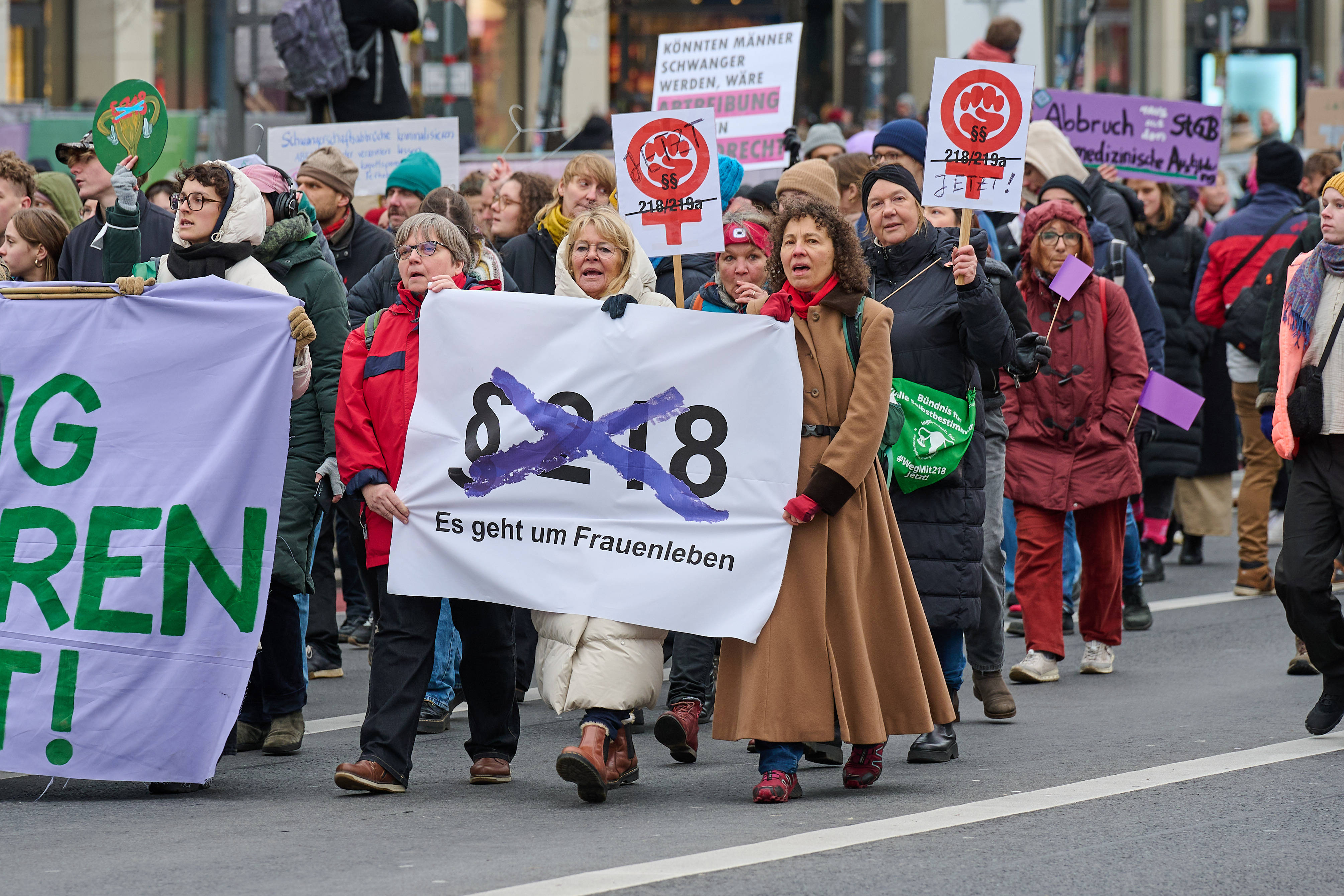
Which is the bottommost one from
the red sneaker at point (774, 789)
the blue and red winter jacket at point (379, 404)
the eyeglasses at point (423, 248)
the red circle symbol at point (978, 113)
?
the red sneaker at point (774, 789)

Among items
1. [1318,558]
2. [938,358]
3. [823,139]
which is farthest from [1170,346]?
[938,358]

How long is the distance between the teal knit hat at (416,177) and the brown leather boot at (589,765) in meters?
4.38

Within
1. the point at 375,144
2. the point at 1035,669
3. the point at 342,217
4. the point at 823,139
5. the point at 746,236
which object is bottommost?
the point at 1035,669

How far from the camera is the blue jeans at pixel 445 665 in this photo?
26.1ft

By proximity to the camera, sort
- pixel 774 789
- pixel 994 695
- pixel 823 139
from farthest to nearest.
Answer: pixel 823 139
pixel 994 695
pixel 774 789

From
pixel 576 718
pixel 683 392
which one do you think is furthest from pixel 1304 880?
pixel 576 718

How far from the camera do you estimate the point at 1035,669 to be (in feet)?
28.6

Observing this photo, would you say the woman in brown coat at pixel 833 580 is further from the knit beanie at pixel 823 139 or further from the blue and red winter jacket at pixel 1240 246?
the knit beanie at pixel 823 139

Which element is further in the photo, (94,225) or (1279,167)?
(1279,167)

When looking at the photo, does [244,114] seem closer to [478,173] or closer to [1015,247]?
[478,173]

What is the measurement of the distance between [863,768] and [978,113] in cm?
244

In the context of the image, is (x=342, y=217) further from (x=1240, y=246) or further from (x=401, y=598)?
(x=1240, y=246)

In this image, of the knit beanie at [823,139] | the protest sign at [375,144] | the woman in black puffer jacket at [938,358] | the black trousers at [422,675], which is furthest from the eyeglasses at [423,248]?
the knit beanie at [823,139]

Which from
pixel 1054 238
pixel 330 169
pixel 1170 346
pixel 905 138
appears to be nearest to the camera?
pixel 905 138
